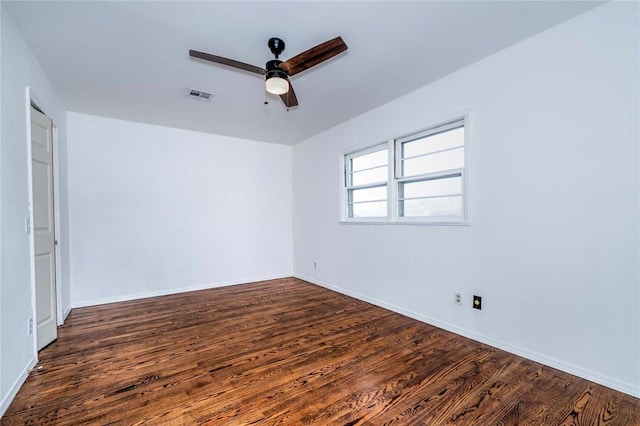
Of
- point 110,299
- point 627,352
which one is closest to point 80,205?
point 110,299

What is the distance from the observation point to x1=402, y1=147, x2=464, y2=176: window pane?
116 inches

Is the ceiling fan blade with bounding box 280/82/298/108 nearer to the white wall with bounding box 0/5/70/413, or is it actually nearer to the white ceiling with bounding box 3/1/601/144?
the white ceiling with bounding box 3/1/601/144

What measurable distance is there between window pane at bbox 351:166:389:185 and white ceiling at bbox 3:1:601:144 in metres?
0.89

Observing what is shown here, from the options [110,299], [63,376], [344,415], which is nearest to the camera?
[344,415]

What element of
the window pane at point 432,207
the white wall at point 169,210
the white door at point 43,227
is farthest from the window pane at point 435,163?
the white door at point 43,227

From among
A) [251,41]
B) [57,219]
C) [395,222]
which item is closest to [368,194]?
[395,222]

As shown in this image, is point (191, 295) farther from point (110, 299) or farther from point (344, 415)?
point (344, 415)

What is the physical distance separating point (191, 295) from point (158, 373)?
2.33 m

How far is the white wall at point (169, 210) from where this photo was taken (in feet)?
13.0

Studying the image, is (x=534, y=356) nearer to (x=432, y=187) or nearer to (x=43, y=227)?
(x=432, y=187)

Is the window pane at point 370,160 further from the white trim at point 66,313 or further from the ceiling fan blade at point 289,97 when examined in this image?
the white trim at point 66,313

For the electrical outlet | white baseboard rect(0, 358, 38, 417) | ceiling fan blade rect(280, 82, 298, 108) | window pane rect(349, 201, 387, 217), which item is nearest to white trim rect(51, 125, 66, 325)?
white baseboard rect(0, 358, 38, 417)

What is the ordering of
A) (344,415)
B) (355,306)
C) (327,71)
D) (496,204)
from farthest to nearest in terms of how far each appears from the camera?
(355,306)
(327,71)
(496,204)
(344,415)

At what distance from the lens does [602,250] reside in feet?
6.61
